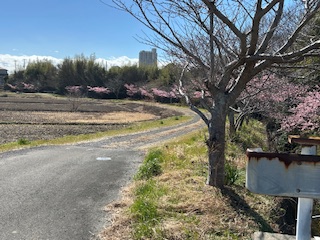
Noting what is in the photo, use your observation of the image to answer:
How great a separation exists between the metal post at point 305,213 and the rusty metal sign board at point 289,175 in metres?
0.42

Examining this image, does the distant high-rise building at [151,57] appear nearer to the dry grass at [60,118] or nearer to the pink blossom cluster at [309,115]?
the pink blossom cluster at [309,115]

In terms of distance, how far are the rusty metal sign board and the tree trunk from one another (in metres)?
3.36

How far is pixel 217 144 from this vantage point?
536 centimetres

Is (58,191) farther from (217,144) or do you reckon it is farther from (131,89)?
(131,89)

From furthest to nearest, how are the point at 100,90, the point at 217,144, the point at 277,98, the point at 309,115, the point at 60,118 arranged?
the point at 100,90 < the point at 60,118 < the point at 277,98 < the point at 309,115 < the point at 217,144

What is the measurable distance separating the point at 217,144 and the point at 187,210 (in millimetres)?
1200

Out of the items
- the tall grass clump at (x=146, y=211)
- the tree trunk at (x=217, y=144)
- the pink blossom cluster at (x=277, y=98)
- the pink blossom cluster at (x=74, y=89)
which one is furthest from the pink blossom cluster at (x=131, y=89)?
the tree trunk at (x=217, y=144)

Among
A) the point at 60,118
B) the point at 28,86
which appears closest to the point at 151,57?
the point at 60,118

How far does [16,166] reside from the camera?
25.7 ft

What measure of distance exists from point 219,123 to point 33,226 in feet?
9.80

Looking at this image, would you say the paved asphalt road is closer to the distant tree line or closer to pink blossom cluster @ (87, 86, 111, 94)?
the distant tree line

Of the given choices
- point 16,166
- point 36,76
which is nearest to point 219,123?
point 16,166

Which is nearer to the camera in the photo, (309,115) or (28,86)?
(309,115)

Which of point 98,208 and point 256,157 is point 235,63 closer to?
point 98,208
